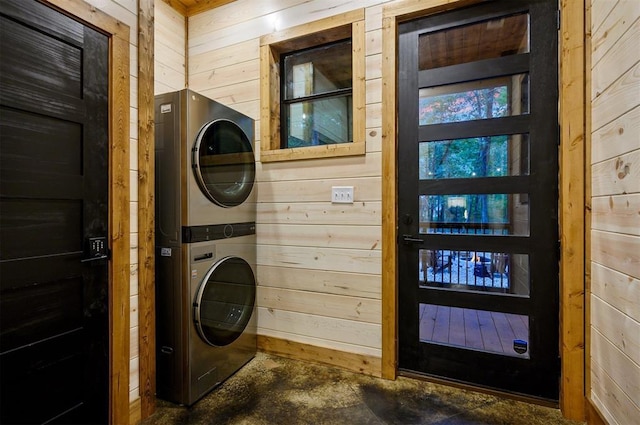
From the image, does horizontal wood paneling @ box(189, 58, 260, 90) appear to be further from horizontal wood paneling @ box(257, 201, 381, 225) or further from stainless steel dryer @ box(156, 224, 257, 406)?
stainless steel dryer @ box(156, 224, 257, 406)

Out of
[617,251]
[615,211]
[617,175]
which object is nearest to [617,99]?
[617,175]

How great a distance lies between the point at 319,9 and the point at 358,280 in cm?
194

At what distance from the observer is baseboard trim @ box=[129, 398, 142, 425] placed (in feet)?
5.13

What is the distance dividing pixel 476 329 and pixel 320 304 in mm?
1023

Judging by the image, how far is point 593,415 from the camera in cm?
153

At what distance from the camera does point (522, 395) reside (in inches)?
70.2

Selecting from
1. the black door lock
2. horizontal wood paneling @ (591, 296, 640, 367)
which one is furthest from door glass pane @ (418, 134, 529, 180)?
the black door lock

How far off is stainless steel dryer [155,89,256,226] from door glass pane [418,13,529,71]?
1.36 metres

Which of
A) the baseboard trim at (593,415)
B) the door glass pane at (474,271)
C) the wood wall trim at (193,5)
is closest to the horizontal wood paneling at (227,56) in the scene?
the wood wall trim at (193,5)

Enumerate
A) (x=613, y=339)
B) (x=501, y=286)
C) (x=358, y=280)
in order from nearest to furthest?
(x=613, y=339) → (x=501, y=286) → (x=358, y=280)

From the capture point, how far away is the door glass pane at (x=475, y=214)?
71.3 inches

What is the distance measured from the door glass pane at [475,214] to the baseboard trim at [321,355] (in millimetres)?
953

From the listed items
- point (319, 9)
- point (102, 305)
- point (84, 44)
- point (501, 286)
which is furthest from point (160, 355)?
point (319, 9)

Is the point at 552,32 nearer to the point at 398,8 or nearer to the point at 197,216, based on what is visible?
the point at 398,8
